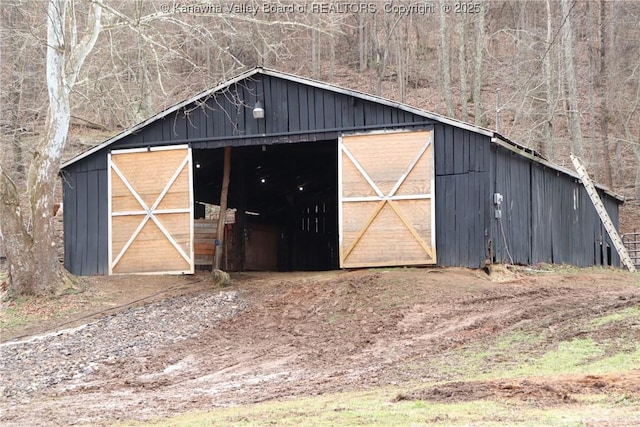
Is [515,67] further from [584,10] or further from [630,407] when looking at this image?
[630,407]

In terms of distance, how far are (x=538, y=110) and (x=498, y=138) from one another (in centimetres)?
1770

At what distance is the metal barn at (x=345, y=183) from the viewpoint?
15.4 metres

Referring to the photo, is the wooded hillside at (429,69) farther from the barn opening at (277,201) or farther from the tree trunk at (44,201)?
the tree trunk at (44,201)

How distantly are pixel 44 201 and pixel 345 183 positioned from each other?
5.79 meters

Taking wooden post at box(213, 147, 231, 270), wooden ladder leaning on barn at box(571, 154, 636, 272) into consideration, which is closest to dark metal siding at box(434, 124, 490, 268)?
wooden ladder leaning on barn at box(571, 154, 636, 272)

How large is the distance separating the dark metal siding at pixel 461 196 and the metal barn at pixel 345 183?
2 cm

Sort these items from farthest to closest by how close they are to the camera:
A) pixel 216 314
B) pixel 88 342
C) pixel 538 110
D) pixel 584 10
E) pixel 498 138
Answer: pixel 584 10 < pixel 538 110 < pixel 498 138 < pixel 216 314 < pixel 88 342

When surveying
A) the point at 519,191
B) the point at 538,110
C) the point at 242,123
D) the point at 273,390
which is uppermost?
the point at 538,110

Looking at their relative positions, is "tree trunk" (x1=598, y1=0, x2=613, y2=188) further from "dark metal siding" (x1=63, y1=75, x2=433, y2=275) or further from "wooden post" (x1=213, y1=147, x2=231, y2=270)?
"wooden post" (x1=213, y1=147, x2=231, y2=270)

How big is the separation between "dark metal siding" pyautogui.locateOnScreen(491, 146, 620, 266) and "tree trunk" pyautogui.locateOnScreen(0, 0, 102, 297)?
329 inches

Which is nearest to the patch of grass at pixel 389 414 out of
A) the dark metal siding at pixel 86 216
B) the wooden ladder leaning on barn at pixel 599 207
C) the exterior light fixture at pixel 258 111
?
the exterior light fixture at pixel 258 111

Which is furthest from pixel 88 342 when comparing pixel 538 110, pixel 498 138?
pixel 538 110

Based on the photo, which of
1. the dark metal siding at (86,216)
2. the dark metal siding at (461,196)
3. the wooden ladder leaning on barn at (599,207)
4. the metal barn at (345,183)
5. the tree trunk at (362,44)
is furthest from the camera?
the tree trunk at (362,44)

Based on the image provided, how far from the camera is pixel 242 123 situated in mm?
16891
